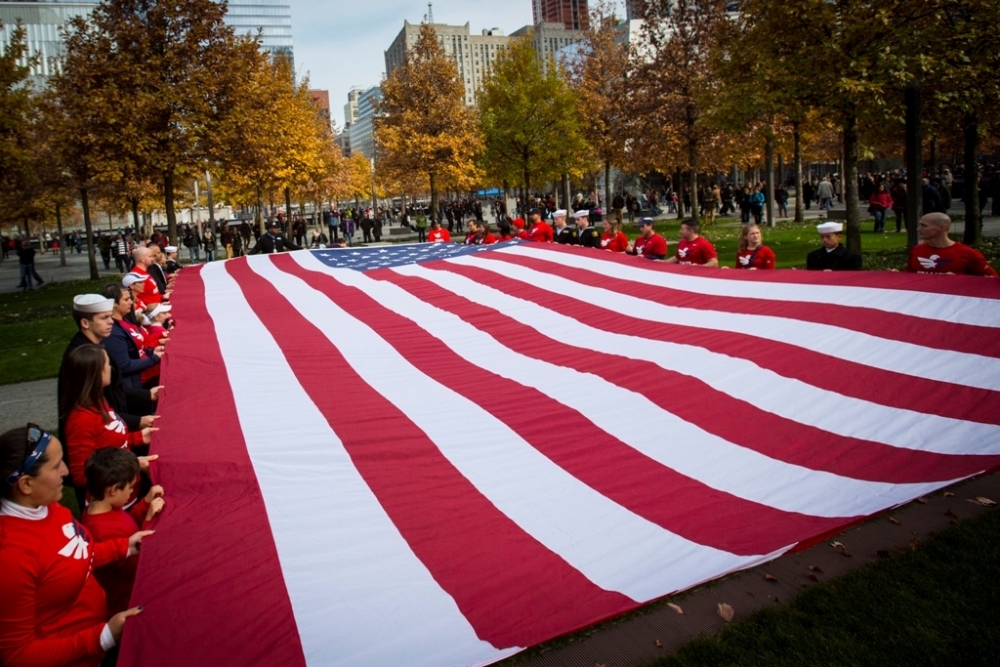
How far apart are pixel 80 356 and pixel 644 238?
755cm

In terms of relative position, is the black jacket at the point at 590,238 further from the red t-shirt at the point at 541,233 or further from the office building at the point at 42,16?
the office building at the point at 42,16

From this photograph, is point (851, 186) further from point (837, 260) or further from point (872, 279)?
point (872, 279)

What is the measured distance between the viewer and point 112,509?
10.8ft

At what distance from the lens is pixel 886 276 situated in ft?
20.9

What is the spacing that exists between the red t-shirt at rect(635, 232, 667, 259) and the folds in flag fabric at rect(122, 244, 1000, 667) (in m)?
2.33

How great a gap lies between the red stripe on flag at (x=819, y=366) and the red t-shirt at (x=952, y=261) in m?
1.55

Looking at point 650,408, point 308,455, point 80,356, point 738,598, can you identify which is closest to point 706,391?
point 650,408

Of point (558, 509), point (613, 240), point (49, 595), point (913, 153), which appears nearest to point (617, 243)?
point (613, 240)

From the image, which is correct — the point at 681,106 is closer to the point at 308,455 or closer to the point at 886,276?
the point at 886,276

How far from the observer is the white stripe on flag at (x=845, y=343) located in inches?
184

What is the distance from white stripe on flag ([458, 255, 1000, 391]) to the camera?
467 cm

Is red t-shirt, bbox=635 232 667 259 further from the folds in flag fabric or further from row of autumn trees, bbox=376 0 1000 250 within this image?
row of autumn trees, bbox=376 0 1000 250

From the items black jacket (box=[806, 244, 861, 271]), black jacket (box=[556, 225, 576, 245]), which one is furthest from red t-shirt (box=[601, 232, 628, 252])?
black jacket (box=[806, 244, 861, 271])

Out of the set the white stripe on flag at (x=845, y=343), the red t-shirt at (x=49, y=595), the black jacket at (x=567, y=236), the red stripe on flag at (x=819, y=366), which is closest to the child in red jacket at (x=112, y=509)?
the red t-shirt at (x=49, y=595)
